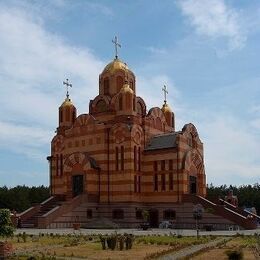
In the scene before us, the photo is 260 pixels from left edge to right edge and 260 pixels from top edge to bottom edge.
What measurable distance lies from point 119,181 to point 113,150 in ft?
11.2

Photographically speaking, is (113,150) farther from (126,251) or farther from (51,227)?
(126,251)

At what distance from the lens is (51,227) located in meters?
48.5

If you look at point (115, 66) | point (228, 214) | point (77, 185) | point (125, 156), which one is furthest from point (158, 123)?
point (228, 214)

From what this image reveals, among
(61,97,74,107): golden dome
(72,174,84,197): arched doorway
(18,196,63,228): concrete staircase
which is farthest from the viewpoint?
(61,97,74,107): golden dome

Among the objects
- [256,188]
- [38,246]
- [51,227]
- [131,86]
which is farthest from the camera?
[256,188]

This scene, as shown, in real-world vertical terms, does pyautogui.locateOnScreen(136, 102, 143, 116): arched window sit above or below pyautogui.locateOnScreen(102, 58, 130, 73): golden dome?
below

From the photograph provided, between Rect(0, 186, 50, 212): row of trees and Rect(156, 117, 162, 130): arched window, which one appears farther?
Rect(0, 186, 50, 212): row of trees

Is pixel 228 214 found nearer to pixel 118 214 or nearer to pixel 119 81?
pixel 118 214

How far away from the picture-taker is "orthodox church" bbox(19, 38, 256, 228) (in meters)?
52.0

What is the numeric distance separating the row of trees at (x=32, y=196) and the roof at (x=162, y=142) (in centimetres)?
2444

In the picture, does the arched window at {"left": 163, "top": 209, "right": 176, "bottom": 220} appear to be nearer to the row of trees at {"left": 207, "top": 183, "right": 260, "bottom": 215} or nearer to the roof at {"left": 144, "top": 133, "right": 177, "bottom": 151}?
the roof at {"left": 144, "top": 133, "right": 177, "bottom": 151}

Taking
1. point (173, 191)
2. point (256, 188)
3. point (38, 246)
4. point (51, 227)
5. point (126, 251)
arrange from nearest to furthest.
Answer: point (126, 251), point (38, 246), point (51, 227), point (173, 191), point (256, 188)

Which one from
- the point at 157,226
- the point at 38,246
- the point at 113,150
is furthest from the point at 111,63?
the point at 38,246

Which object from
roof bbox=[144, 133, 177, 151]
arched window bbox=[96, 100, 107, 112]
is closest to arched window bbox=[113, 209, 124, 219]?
roof bbox=[144, 133, 177, 151]
